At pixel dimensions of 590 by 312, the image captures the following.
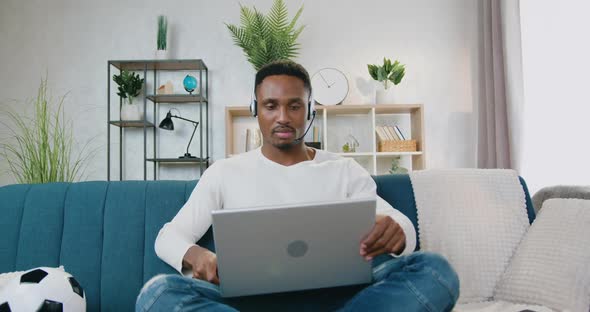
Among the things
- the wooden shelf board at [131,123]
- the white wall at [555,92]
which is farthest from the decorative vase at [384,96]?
the wooden shelf board at [131,123]

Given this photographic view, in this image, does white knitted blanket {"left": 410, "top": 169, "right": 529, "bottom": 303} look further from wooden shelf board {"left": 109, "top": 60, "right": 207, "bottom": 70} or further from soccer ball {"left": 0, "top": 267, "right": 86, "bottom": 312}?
wooden shelf board {"left": 109, "top": 60, "right": 207, "bottom": 70}

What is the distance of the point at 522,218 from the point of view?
5.10ft

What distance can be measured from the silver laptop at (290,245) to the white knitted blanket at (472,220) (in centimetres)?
54

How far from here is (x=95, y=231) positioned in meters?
1.46

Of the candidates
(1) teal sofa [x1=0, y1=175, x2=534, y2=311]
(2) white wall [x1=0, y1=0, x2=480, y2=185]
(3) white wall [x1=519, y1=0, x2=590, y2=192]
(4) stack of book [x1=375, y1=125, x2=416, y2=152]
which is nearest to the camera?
(1) teal sofa [x1=0, y1=175, x2=534, y2=311]

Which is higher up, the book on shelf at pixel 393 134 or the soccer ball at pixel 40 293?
the book on shelf at pixel 393 134

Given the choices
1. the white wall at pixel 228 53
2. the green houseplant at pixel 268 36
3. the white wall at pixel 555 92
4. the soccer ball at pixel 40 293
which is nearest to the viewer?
the soccer ball at pixel 40 293

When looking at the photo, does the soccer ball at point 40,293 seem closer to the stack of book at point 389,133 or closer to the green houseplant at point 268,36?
the green houseplant at point 268,36

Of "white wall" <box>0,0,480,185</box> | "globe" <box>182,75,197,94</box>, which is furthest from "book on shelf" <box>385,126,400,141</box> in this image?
"globe" <box>182,75,197,94</box>

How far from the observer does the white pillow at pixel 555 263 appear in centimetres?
126

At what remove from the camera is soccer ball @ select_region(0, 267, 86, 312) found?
111 cm

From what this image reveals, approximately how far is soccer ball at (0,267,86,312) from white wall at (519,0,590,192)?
2.32 meters

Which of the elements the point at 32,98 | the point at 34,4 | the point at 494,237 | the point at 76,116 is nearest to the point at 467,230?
the point at 494,237

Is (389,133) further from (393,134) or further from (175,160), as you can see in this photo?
(175,160)
